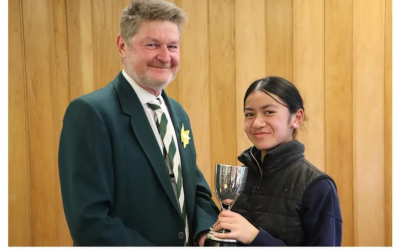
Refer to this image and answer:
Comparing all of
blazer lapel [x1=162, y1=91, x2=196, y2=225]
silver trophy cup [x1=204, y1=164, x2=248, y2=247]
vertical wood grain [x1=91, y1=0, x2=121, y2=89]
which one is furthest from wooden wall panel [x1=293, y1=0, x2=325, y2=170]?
silver trophy cup [x1=204, y1=164, x2=248, y2=247]

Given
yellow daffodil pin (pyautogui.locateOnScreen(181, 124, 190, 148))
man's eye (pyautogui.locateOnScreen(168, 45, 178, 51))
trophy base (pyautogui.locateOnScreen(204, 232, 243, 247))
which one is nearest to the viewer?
trophy base (pyautogui.locateOnScreen(204, 232, 243, 247))

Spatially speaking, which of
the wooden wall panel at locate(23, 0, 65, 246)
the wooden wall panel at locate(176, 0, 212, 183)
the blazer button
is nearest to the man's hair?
the blazer button

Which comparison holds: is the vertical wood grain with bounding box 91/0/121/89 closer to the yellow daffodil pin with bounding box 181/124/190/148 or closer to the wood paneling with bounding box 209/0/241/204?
the wood paneling with bounding box 209/0/241/204

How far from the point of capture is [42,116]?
2893 millimetres

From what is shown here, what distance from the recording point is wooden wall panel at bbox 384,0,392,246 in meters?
2.77

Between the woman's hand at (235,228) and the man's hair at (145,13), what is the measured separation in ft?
2.43

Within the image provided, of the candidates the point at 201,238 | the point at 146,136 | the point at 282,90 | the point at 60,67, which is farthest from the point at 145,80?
the point at 60,67

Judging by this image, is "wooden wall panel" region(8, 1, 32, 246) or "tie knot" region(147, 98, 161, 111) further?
"wooden wall panel" region(8, 1, 32, 246)

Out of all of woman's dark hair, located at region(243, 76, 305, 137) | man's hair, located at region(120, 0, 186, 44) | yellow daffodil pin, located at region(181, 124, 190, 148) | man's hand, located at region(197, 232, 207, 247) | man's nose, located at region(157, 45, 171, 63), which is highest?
man's hair, located at region(120, 0, 186, 44)

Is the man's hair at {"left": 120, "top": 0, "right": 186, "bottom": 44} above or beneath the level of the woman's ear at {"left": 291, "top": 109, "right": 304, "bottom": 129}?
above

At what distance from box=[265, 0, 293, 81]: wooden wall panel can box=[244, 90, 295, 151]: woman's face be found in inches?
50.3

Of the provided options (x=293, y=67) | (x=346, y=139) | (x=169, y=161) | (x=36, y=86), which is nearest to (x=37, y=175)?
(x=36, y=86)

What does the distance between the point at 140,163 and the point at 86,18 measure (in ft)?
5.12

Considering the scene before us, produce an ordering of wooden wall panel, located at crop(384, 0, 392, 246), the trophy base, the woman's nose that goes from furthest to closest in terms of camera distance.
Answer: wooden wall panel, located at crop(384, 0, 392, 246), the woman's nose, the trophy base
